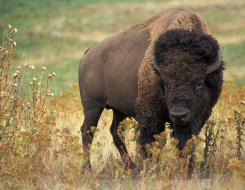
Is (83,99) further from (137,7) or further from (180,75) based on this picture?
(137,7)

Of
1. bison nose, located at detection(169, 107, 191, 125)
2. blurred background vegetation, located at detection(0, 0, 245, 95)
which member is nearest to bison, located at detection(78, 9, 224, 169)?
bison nose, located at detection(169, 107, 191, 125)

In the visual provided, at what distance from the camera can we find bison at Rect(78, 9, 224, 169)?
3867 mm

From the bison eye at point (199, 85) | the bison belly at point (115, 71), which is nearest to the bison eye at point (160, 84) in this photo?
the bison eye at point (199, 85)

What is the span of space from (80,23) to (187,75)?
127 ft

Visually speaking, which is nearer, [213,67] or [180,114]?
[180,114]

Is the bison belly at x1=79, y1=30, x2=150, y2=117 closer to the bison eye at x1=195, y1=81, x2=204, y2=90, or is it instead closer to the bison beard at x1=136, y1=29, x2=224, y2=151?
the bison beard at x1=136, y1=29, x2=224, y2=151

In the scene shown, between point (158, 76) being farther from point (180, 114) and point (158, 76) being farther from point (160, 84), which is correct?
point (180, 114)

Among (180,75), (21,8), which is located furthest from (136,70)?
(21,8)

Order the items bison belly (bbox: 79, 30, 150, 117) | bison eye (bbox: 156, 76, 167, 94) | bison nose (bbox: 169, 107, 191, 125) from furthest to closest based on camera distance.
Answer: bison belly (bbox: 79, 30, 150, 117), bison eye (bbox: 156, 76, 167, 94), bison nose (bbox: 169, 107, 191, 125)

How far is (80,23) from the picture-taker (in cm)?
4094

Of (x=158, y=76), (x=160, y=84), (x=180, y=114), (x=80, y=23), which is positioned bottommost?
(x=180, y=114)

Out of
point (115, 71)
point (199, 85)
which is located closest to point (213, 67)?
point (199, 85)

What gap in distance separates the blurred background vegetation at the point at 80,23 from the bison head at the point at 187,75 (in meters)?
20.6

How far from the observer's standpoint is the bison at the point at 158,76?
12.7 ft
